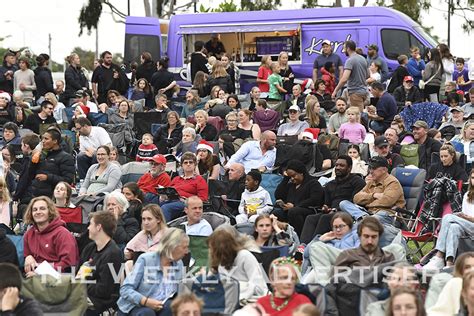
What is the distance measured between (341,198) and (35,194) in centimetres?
370

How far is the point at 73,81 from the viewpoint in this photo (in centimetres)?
2436

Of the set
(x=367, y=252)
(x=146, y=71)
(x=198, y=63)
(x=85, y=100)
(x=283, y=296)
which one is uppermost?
(x=198, y=63)

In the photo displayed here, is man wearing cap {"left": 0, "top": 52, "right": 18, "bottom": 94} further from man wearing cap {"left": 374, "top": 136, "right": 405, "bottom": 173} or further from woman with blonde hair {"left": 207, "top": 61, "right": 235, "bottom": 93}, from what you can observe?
man wearing cap {"left": 374, "top": 136, "right": 405, "bottom": 173}

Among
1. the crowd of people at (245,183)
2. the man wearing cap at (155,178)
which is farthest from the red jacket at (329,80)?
the man wearing cap at (155,178)

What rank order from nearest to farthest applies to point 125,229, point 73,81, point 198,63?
point 125,229 → point 73,81 → point 198,63

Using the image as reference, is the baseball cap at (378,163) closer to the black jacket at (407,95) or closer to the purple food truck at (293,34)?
the black jacket at (407,95)

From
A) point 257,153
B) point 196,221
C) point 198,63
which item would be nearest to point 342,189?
point 196,221

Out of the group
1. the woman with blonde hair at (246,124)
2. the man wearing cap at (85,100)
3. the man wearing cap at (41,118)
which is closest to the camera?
the woman with blonde hair at (246,124)

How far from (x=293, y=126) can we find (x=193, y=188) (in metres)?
4.18

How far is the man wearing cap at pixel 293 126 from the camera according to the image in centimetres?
1880

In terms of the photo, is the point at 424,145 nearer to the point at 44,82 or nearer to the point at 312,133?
the point at 312,133

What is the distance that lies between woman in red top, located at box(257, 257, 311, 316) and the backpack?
6908 mm

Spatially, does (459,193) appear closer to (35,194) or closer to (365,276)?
(365,276)

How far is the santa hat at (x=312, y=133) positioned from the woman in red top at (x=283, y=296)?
788 cm
